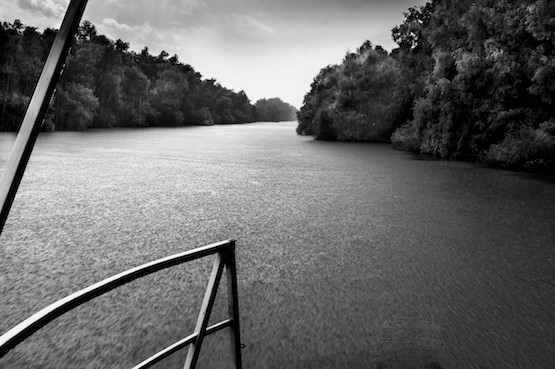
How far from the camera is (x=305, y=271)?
6.57m

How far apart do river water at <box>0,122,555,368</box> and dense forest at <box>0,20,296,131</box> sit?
0.61ft

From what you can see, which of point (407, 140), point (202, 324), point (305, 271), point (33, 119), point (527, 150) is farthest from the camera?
point (407, 140)

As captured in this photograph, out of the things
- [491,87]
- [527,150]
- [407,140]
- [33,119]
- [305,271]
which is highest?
[491,87]

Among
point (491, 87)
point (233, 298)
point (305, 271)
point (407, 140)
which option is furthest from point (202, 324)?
point (407, 140)

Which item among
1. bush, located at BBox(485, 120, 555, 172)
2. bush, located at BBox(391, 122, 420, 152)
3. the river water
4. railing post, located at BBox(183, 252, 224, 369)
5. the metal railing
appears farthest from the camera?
bush, located at BBox(391, 122, 420, 152)

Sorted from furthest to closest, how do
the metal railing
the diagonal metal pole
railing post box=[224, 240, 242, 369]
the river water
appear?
the river water, railing post box=[224, 240, 242, 369], the metal railing, the diagonal metal pole

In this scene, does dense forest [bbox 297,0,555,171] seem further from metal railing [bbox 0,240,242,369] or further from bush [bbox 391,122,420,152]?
metal railing [bbox 0,240,242,369]

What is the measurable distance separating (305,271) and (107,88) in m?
57.0

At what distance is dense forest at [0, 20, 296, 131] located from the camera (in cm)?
118

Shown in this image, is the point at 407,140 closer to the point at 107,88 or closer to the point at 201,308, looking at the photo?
the point at 201,308

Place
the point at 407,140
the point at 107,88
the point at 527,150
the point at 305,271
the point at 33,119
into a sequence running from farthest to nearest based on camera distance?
the point at 107,88 < the point at 407,140 < the point at 527,150 < the point at 305,271 < the point at 33,119

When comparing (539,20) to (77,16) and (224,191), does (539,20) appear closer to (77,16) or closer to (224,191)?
(224,191)

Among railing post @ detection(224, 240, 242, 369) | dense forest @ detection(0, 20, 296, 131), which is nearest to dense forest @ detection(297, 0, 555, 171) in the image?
dense forest @ detection(0, 20, 296, 131)

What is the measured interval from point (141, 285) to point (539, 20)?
785 inches
